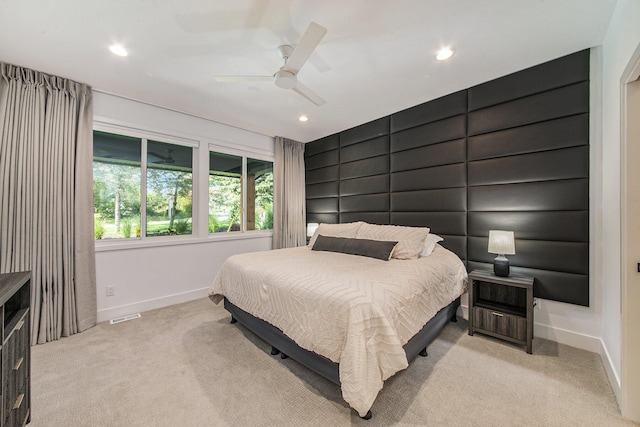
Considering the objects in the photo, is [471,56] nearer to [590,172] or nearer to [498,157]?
[498,157]

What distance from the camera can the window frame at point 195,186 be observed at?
2.97 meters

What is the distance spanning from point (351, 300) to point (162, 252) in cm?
289

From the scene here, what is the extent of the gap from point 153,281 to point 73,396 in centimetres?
164

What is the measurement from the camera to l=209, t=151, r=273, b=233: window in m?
3.92

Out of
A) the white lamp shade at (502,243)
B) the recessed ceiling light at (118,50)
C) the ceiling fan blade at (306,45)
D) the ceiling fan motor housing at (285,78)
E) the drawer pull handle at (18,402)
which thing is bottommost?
the drawer pull handle at (18,402)

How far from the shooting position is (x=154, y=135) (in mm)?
3225

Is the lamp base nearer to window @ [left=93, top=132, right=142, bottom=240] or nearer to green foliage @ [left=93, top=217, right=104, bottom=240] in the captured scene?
window @ [left=93, top=132, right=142, bottom=240]

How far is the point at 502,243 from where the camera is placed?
2309mm

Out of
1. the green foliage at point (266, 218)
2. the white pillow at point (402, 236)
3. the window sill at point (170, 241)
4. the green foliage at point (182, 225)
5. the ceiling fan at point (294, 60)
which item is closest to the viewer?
the ceiling fan at point (294, 60)

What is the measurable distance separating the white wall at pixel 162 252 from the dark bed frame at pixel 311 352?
1.20 meters

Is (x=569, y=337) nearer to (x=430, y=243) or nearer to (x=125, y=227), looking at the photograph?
(x=430, y=243)

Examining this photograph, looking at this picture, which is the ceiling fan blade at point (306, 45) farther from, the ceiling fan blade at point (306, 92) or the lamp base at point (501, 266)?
the lamp base at point (501, 266)

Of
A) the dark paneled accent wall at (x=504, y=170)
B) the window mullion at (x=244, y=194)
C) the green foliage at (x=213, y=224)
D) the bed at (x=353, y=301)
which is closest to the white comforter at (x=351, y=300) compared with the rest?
the bed at (x=353, y=301)

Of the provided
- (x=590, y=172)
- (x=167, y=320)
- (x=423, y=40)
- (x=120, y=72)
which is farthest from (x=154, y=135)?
(x=590, y=172)
